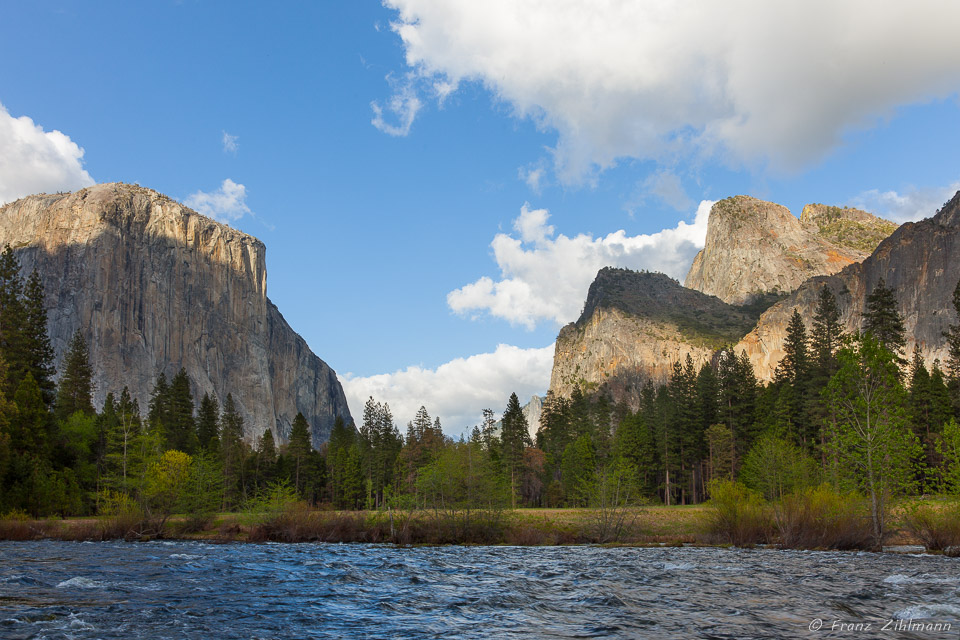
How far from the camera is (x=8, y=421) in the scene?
48.1 meters

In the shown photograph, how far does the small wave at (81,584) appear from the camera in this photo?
1970cm

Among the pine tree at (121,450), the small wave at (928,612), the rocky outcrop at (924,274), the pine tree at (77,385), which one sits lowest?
the small wave at (928,612)

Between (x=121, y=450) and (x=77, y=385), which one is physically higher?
(x=77, y=385)

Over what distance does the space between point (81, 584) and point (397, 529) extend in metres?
27.0

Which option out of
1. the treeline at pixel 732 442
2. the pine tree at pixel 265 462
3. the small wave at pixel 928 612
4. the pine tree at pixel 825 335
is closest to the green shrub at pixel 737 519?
the treeline at pixel 732 442

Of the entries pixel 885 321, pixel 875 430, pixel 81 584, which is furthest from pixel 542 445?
pixel 81 584

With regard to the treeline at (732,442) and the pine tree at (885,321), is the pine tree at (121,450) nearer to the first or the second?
the treeline at (732,442)

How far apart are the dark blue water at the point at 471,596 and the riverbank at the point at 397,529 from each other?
Result: 40.9 feet

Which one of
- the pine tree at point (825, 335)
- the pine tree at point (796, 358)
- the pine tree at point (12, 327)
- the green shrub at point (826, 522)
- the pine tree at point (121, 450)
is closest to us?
the green shrub at point (826, 522)

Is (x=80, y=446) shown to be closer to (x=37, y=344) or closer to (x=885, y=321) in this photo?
(x=37, y=344)

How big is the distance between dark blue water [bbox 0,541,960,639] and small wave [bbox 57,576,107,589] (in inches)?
2.3

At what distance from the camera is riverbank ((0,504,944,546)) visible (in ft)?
143

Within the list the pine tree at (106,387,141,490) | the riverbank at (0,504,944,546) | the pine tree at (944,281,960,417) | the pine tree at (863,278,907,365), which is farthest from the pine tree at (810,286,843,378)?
the pine tree at (106,387,141,490)

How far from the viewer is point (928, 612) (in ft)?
48.7
